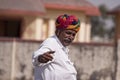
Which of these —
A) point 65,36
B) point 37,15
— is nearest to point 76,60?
point 37,15

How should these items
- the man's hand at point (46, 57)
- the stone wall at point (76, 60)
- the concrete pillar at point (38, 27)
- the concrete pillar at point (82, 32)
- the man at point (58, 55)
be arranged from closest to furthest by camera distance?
1. the man's hand at point (46, 57)
2. the man at point (58, 55)
3. the stone wall at point (76, 60)
4. the concrete pillar at point (38, 27)
5. the concrete pillar at point (82, 32)

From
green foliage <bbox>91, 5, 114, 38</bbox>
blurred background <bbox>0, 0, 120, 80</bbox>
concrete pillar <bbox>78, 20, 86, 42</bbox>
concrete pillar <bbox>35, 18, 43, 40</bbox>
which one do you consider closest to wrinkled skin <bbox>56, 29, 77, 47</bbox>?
blurred background <bbox>0, 0, 120, 80</bbox>

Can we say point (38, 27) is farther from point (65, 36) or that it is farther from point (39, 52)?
point (39, 52)

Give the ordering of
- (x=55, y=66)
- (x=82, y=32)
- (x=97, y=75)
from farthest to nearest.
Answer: (x=82, y=32), (x=97, y=75), (x=55, y=66)

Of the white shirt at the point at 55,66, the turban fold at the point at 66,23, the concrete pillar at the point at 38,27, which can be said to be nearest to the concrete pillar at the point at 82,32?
the concrete pillar at the point at 38,27

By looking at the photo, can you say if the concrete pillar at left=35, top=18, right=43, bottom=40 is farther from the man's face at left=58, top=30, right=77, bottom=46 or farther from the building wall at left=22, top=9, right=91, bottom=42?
the man's face at left=58, top=30, right=77, bottom=46

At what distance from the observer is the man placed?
4.97 metres

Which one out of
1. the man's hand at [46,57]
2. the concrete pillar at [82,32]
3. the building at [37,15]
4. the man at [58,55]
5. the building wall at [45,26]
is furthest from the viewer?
the concrete pillar at [82,32]

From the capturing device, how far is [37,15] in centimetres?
2209

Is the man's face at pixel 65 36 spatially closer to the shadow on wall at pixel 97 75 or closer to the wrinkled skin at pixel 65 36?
the wrinkled skin at pixel 65 36

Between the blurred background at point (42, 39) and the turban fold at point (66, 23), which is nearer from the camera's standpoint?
the turban fold at point (66, 23)

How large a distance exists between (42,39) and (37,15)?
1728 millimetres

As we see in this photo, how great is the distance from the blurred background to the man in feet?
31.3

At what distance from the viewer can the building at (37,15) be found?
21.8 metres
